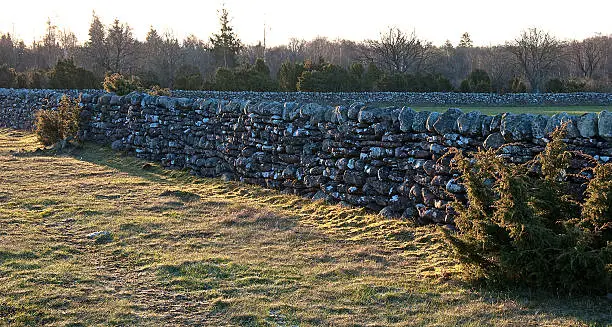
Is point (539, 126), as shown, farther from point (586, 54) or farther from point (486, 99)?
point (586, 54)

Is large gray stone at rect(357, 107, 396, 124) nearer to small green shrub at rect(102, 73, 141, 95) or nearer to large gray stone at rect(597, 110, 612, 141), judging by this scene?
large gray stone at rect(597, 110, 612, 141)

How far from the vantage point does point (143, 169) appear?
41.8ft

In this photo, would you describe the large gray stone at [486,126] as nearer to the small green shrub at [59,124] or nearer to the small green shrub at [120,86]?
the small green shrub at [59,124]

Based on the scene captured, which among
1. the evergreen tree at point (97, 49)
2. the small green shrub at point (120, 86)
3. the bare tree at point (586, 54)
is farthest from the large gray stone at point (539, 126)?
the bare tree at point (586, 54)

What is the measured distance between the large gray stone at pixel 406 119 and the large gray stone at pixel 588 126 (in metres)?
2.28

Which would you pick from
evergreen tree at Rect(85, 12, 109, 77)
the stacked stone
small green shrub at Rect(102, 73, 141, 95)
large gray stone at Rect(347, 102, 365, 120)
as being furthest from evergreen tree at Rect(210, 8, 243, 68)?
large gray stone at Rect(347, 102, 365, 120)

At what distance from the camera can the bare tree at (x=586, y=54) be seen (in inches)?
2352

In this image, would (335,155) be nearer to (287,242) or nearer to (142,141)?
(287,242)

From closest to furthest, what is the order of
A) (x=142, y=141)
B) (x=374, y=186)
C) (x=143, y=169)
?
(x=374, y=186), (x=143, y=169), (x=142, y=141)

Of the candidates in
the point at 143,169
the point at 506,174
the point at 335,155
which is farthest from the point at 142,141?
the point at 506,174

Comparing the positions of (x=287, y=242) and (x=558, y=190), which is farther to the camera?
(x=287, y=242)

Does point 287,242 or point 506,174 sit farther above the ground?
point 506,174

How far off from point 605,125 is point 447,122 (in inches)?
75.2

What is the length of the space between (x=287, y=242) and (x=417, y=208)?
1.78m
